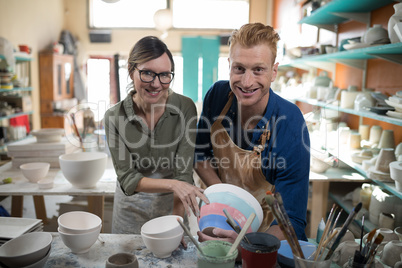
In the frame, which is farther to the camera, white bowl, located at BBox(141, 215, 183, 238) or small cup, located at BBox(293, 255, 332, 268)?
white bowl, located at BBox(141, 215, 183, 238)

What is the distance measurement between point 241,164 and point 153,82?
62 centimetres

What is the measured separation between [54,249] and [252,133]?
1.03 metres

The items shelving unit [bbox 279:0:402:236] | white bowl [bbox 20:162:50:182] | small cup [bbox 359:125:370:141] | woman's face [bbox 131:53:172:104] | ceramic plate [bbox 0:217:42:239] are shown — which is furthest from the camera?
small cup [bbox 359:125:370:141]

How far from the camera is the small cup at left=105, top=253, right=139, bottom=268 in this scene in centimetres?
100

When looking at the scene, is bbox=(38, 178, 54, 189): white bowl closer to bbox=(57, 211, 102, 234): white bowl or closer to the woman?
the woman

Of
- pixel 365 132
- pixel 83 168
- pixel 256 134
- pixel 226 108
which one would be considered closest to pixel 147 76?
pixel 226 108

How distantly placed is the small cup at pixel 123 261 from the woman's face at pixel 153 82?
81 centimetres

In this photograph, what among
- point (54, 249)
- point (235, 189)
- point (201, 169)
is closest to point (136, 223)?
point (201, 169)

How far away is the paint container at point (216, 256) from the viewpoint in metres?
0.95

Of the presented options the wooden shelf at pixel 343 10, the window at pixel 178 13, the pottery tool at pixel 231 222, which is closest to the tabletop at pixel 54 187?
the pottery tool at pixel 231 222

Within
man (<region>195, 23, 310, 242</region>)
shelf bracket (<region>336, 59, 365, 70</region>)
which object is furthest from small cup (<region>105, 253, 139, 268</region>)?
shelf bracket (<region>336, 59, 365, 70</region>)

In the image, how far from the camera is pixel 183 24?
8219 millimetres

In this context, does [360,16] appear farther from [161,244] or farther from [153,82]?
[161,244]

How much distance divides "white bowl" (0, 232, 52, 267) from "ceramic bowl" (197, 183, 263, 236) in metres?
0.53
